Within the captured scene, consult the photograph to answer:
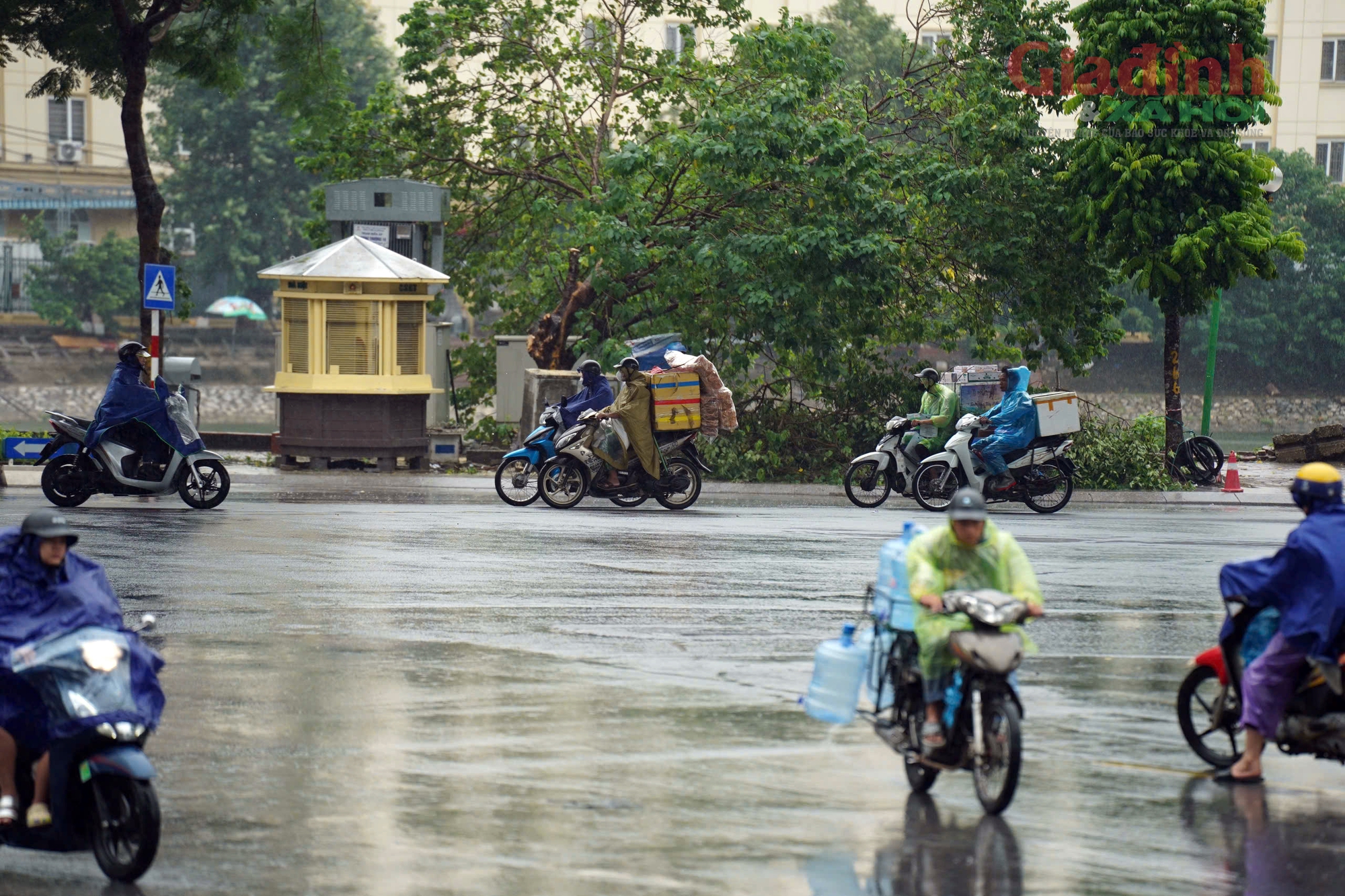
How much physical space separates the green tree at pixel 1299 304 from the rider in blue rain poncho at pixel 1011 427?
42749mm

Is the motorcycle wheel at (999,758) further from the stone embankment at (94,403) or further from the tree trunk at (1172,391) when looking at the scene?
the stone embankment at (94,403)

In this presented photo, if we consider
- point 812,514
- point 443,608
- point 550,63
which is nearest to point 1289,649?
point 443,608

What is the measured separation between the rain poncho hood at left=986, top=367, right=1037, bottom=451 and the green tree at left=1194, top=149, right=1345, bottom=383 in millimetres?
42740

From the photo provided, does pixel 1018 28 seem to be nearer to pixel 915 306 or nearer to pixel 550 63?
pixel 915 306

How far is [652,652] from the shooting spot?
10.8m

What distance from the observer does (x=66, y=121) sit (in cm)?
7425

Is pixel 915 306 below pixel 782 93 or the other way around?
below

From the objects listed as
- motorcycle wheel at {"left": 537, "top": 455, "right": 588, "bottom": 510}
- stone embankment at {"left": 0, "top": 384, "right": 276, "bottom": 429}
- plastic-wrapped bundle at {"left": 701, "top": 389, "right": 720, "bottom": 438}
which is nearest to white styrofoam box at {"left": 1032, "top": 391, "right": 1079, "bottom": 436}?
plastic-wrapped bundle at {"left": 701, "top": 389, "right": 720, "bottom": 438}

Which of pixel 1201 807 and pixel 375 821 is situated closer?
pixel 375 821

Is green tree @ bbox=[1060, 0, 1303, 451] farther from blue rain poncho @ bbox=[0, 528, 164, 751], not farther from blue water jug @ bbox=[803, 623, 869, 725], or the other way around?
blue rain poncho @ bbox=[0, 528, 164, 751]

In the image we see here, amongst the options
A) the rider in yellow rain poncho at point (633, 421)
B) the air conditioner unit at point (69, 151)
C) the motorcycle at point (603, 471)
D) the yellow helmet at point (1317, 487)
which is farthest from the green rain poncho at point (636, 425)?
the air conditioner unit at point (69, 151)

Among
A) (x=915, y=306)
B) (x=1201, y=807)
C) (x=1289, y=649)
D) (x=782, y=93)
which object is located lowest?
(x=1201, y=807)

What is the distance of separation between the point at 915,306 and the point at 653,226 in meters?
4.78

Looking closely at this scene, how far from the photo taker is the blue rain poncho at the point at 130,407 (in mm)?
18375
